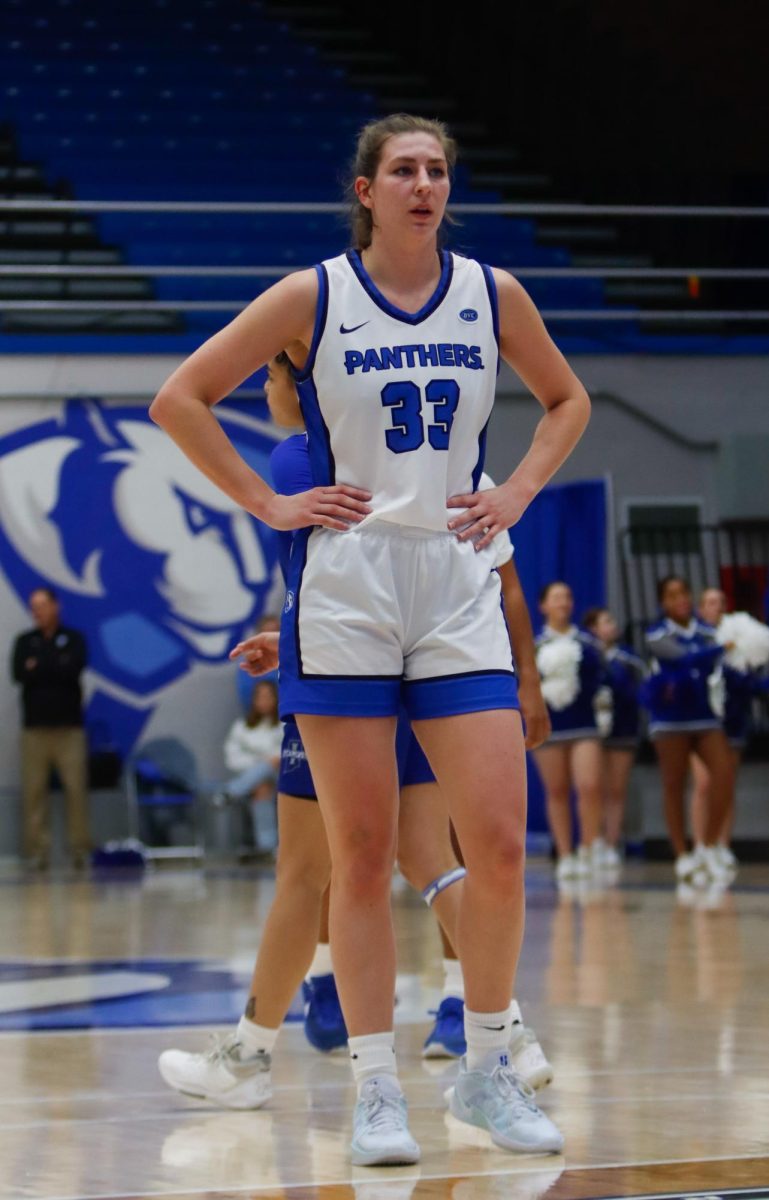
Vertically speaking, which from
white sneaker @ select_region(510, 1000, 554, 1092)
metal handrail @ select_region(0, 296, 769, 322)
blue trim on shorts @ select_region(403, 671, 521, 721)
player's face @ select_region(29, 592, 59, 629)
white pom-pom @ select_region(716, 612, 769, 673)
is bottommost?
white sneaker @ select_region(510, 1000, 554, 1092)

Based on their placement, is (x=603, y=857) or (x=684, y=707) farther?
(x=603, y=857)

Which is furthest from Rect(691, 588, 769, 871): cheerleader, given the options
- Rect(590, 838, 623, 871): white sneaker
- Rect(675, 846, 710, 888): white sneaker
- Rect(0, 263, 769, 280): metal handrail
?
Rect(0, 263, 769, 280): metal handrail

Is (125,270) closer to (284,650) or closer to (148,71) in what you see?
(148,71)

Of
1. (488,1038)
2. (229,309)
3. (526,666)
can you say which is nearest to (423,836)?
(526,666)

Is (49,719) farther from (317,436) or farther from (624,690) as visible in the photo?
(317,436)

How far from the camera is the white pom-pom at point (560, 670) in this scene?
446 inches

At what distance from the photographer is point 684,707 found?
35.7 feet

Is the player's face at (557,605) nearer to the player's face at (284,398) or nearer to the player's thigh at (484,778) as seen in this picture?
the player's face at (284,398)

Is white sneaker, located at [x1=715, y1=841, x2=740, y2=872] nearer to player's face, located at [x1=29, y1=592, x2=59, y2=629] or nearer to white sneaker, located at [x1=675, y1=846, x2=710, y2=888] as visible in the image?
white sneaker, located at [x1=675, y1=846, x2=710, y2=888]

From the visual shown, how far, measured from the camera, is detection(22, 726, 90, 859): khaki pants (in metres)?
13.0

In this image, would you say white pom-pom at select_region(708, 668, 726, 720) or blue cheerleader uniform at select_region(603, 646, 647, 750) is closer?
white pom-pom at select_region(708, 668, 726, 720)

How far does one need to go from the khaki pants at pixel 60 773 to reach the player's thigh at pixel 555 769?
3.39 meters

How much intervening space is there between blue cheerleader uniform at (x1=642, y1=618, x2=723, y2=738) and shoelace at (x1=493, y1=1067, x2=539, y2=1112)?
783 cm

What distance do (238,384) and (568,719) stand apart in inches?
337
